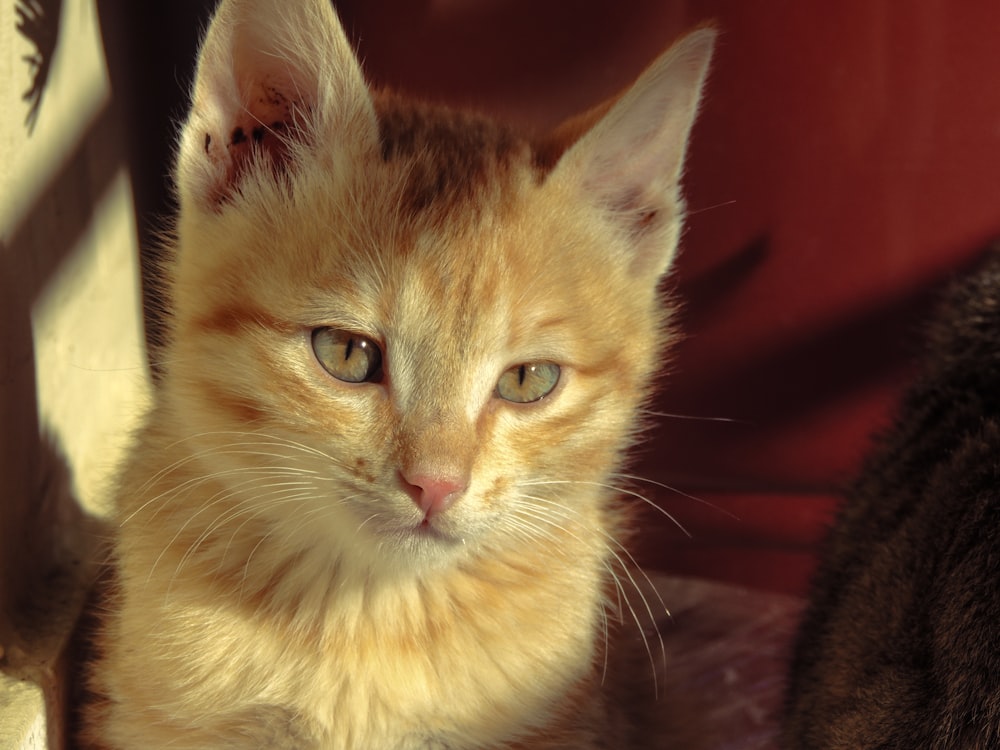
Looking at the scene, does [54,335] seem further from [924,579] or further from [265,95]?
[924,579]

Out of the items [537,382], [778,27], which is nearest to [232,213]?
[537,382]

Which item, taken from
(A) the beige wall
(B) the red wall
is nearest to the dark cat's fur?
(B) the red wall

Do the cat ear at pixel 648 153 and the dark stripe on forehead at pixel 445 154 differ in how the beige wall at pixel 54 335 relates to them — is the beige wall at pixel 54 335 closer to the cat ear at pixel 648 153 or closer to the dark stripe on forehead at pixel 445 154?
the dark stripe on forehead at pixel 445 154

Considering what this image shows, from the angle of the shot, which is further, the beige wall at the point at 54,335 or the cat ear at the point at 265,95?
the beige wall at the point at 54,335

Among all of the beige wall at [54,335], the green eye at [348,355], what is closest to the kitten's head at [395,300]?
the green eye at [348,355]

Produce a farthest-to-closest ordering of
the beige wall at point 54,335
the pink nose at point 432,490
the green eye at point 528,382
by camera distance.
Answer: the beige wall at point 54,335 < the green eye at point 528,382 < the pink nose at point 432,490

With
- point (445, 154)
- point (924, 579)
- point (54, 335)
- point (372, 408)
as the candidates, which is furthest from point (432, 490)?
point (54, 335)

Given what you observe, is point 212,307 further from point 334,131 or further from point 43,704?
point 43,704

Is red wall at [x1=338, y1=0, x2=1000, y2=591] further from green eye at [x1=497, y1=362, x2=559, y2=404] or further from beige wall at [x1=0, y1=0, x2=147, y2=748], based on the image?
green eye at [x1=497, y1=362, x2=559, y2=404]
